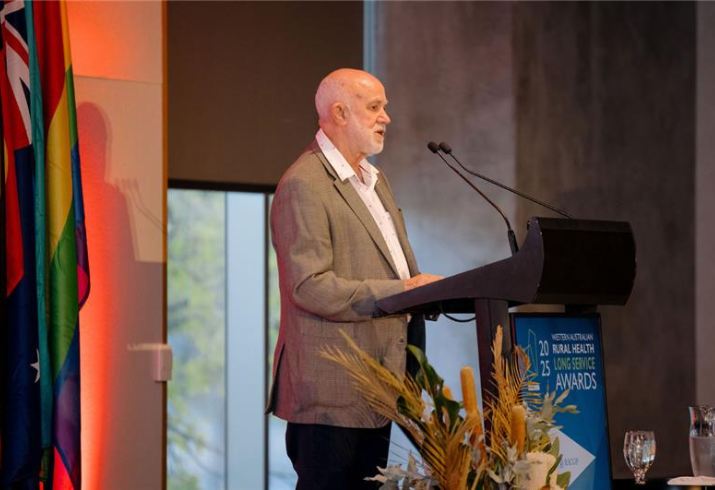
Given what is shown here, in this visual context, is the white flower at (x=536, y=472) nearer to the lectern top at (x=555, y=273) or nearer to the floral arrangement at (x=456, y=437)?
the floral arrangement at (x=456, y=437)

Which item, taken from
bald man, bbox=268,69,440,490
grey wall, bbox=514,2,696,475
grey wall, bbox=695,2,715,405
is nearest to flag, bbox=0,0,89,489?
bald man, bbox=268,69,440,490

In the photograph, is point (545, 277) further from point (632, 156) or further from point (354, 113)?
point (632, 156)

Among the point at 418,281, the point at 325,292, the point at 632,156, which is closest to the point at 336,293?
the point at 325,292

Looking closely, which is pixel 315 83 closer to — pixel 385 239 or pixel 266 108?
pixel 266 108

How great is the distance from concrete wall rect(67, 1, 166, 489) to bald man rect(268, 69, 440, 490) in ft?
3.67

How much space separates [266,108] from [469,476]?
4.05 m

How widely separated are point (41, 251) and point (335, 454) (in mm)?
1268

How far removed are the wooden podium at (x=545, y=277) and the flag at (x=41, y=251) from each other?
1485mm

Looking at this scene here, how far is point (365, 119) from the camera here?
2.71 m

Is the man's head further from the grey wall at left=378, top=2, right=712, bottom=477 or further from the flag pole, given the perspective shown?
the grey wall at left=378, top=2, right=712, bottom=477

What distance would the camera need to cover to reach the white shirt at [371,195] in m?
2.68

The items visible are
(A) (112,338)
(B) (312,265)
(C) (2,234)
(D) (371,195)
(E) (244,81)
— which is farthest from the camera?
(E) (244,81)

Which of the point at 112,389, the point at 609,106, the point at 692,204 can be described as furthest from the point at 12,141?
the point at 692,204

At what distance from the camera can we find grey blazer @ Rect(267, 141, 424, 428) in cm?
244
